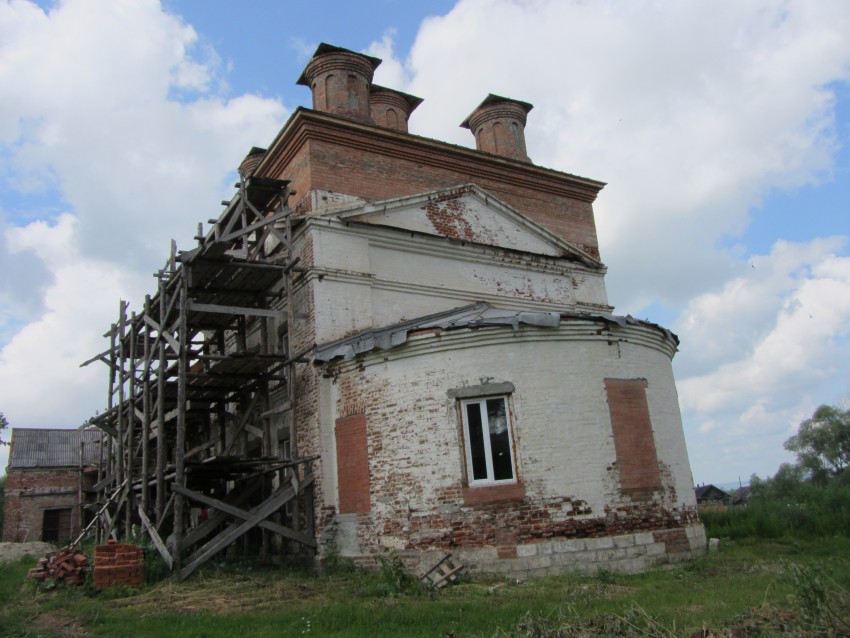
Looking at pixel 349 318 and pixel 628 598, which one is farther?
pixel 349 318

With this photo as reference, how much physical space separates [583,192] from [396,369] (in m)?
9.63

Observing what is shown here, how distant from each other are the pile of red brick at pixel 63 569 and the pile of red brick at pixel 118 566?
431 millimetres

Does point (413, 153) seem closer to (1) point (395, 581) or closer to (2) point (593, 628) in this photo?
(1) point (395, 581)

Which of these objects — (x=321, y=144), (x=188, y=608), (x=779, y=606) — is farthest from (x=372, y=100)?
(x=779, y=606)

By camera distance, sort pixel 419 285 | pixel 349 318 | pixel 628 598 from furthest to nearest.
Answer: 1. pixel 419 285
2. pixel 349 318
3. pixel 628 598

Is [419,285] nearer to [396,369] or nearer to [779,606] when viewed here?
[396,369]

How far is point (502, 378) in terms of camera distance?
10836 millimetres

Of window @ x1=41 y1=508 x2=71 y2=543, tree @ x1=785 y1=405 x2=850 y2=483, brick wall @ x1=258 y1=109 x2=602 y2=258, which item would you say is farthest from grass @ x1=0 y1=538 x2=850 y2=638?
tree @ x1=785 y1=405 x2=850 y2=483

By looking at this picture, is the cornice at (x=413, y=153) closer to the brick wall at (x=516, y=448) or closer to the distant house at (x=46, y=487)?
the brick wall at (x=516, y=448)

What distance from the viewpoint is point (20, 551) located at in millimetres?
16391

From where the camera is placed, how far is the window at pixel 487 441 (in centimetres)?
1053

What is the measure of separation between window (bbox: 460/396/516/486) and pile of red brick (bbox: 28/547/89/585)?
5799 mm

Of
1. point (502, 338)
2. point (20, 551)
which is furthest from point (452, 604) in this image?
point (20, 551)

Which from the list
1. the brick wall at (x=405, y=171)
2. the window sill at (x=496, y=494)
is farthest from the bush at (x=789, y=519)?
the brick wall at (x=405, y=171)
